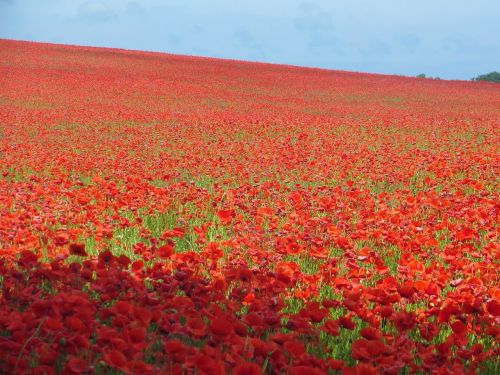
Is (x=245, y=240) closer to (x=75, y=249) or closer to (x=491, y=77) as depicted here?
(x=75, y=249)

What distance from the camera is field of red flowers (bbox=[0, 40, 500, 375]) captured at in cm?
285

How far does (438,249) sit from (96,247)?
11.1ft

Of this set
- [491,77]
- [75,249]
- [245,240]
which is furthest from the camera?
[491,77]

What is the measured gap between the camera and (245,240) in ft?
19.2

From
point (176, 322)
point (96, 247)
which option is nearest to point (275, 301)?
point (176, 322)

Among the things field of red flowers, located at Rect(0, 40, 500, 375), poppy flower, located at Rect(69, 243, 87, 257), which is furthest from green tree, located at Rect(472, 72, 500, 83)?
poppy flower, located at Rect(69, 243, 87, 257)

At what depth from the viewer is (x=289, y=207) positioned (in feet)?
26.7

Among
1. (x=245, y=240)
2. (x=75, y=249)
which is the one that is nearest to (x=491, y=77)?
(x=245, y=240)

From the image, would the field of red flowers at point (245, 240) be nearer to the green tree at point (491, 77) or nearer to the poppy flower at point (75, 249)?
the poppy flower at point (75, 249)

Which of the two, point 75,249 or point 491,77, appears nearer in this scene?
point 75,249

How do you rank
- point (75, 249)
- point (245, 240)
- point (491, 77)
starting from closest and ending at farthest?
point (75, 249) < point (245, 240) < point (491, 77)

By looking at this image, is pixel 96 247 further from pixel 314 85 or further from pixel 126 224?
pixel 314 85

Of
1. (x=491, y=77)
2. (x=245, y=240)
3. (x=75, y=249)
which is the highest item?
(x=491, y=77)

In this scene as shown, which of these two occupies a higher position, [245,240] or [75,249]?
[75,249]
